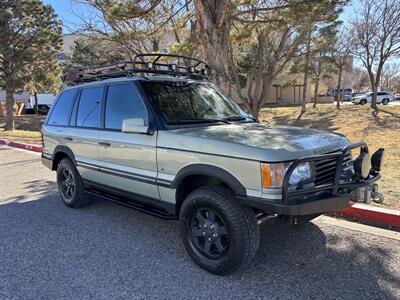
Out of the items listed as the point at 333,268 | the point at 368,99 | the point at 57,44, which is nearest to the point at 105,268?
the point at 333,268

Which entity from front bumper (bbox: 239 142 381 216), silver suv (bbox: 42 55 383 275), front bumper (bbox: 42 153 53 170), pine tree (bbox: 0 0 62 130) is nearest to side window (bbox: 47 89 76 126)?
silver suv (bbox: 42 55 383 275)

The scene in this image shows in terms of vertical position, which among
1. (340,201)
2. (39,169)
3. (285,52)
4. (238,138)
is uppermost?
(285,52)

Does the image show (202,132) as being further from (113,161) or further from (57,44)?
(57,44)

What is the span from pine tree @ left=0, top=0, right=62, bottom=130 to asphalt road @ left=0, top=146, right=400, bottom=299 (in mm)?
16096

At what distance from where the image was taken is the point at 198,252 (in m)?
3.80

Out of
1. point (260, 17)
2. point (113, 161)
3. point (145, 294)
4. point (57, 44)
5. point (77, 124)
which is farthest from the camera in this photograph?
point (57, 44)

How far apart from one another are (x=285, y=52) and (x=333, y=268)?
13.4 metres

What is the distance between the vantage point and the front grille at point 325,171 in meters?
3.45

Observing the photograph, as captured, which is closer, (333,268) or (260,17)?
(333,268)

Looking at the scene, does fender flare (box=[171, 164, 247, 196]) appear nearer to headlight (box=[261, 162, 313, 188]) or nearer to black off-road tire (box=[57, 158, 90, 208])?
headlight (box=[261, 162, 313, 188])

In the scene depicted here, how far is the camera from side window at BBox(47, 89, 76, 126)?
579cm

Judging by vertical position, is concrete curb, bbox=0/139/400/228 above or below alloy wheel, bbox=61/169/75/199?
below

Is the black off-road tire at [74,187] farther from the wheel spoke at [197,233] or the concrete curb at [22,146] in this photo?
the concrete curb at [22,146]

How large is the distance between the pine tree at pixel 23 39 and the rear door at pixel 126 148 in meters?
16.5
